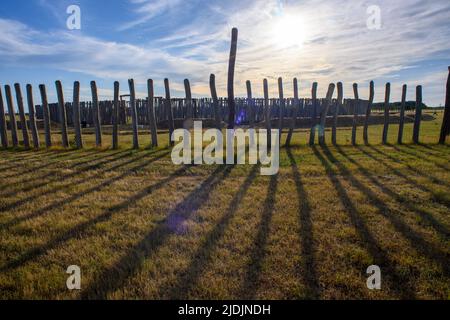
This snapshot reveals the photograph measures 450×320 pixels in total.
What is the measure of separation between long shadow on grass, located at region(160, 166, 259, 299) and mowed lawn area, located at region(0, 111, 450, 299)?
0.01 meters

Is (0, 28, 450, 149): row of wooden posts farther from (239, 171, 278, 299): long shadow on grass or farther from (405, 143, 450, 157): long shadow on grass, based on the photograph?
(239, 171, 278, 299): long shadow on grass

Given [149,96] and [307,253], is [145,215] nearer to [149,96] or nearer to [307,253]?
[307,253]

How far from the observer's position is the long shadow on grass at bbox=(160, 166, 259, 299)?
237cm

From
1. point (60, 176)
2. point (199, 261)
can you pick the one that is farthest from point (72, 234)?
point (60, 176)

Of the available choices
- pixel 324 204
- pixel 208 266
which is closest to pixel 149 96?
pixel 324 204

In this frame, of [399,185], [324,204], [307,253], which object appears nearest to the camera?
[307,253]

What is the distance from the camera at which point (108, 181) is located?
5746 mm

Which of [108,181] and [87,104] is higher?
[87,104]

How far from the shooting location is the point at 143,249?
3.03 metres

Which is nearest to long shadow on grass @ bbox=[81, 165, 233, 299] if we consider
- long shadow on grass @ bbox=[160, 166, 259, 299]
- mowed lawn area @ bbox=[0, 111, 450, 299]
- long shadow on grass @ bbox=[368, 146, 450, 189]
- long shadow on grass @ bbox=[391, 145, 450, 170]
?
mowed lawn area @ bbox=[0, 111, 450, 299]

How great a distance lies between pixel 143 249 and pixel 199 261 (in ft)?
2.13

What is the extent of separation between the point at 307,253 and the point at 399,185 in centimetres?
343

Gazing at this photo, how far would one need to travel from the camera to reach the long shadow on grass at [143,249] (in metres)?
2.43
